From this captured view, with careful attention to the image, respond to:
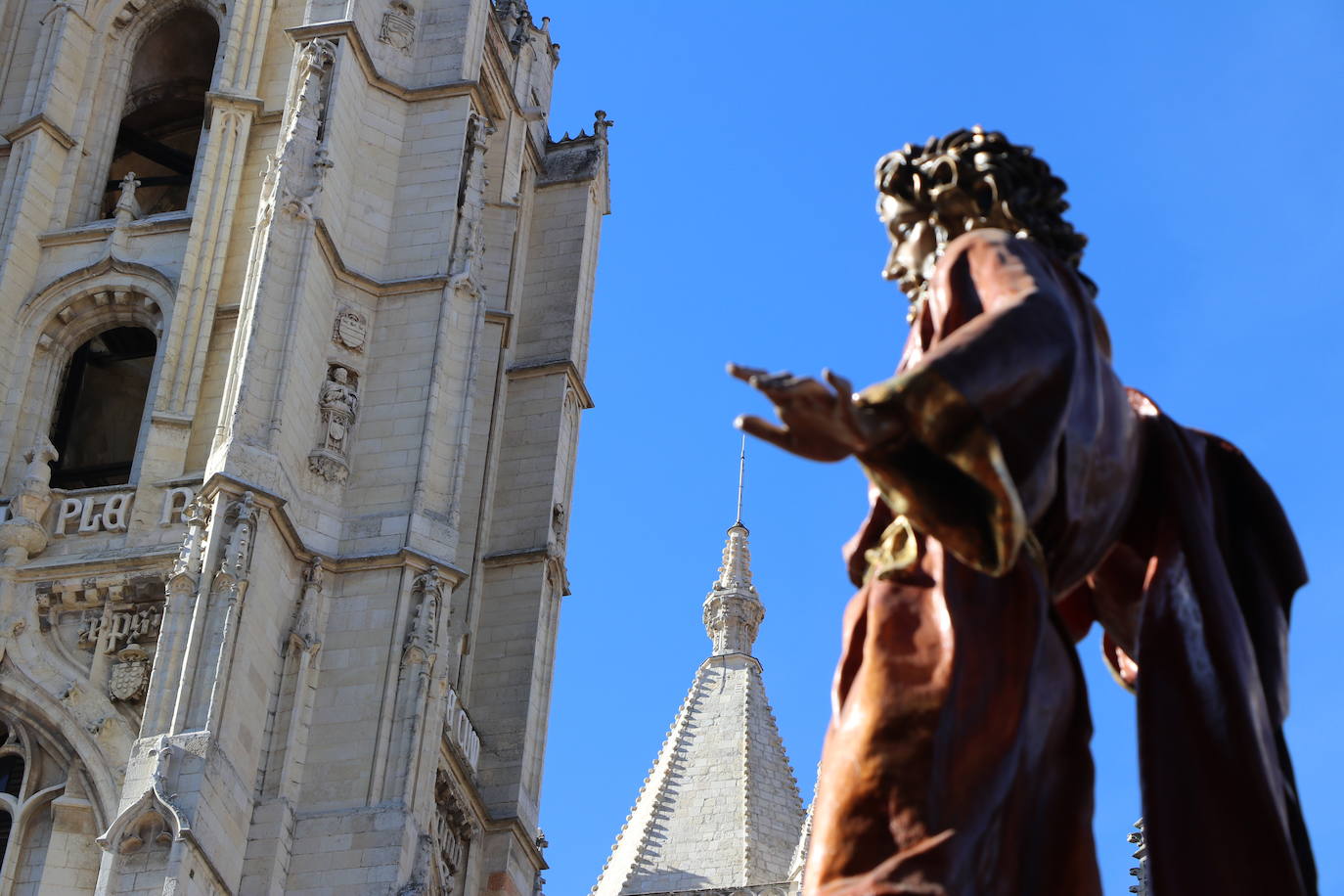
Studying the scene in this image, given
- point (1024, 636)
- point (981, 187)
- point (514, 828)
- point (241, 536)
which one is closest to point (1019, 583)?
point (1024, 636)

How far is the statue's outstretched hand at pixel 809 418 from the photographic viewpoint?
134 inches

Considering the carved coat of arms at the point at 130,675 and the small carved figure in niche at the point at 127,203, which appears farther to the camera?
the small carved figure in niche at the point at 127,203

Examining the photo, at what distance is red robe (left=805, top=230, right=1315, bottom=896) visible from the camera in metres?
3.60

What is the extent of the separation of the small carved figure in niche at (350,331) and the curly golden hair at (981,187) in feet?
74.8

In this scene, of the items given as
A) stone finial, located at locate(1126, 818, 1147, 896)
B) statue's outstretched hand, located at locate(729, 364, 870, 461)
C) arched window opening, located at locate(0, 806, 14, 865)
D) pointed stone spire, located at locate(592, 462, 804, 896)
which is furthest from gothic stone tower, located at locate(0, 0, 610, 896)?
statue's outstretched hand, located at locate(729, 364, 870, 461)

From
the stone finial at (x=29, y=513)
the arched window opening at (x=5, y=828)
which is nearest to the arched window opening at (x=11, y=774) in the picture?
the arched window opening at (x=5, y=828)

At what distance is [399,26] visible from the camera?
29.7 m

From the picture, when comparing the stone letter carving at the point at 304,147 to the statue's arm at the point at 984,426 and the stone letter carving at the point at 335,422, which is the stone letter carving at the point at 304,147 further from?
the statue's arm at the point at 984,426

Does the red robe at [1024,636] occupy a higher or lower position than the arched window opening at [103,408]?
lower

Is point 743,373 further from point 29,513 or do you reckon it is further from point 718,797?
point 718,797

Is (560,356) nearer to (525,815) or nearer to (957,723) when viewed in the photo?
(525,815)

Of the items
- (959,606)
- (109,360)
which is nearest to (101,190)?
(109,360)

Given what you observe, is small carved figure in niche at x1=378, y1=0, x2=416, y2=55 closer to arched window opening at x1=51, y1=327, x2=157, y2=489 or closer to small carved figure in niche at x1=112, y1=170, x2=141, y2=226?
small carved figure in niche at x1=112, y1=170, x2=141, y2=226

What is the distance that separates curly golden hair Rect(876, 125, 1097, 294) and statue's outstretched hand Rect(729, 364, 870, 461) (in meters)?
0.77
